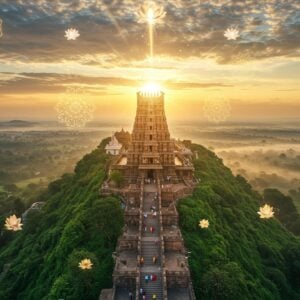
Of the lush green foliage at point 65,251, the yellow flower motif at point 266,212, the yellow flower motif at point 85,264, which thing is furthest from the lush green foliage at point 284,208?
the yellow flower motif at point 85,264

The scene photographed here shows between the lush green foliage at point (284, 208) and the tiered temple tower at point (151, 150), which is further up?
the tiered temple tower at point (151, 150)

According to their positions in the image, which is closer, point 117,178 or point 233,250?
point 233,250

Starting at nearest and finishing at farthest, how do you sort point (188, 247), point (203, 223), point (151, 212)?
1. point (188, 247)
2. point (203, 223)
3. point (151, 212)

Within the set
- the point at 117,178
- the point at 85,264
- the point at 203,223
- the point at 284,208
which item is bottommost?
the point at 284,208

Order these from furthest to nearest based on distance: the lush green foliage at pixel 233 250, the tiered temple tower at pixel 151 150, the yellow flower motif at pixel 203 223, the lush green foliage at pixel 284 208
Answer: the lush green foliage at pixel 284 208, the tiered temple tower at pixel 151 150, the yellow flower motif at pixel 203 223, the lush green foliage at pixel 233 250

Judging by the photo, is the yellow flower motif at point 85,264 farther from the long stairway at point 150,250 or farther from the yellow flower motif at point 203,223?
the yellow flower motif at point 203,223

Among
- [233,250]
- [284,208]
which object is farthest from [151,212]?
[284,208]

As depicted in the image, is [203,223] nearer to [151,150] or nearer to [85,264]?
[85,264]
